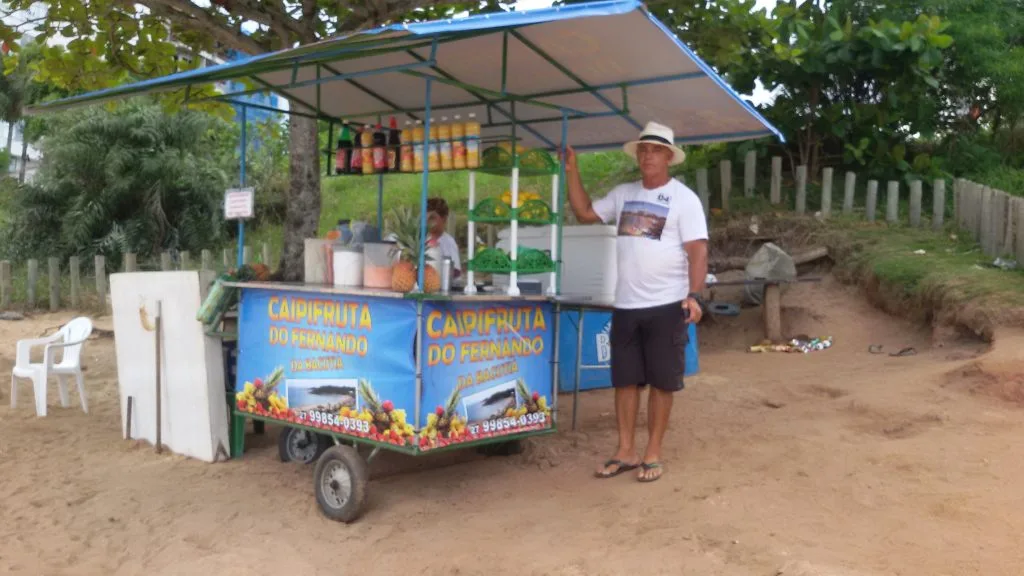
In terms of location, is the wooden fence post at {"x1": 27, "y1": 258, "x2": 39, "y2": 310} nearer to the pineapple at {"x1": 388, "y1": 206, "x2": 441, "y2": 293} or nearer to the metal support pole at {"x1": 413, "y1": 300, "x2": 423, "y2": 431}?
the pineapple at {"x1": 388, "y1": 206, "x2": 441, "y2": 293}

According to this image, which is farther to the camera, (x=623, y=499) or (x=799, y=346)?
(x=799, y=346)

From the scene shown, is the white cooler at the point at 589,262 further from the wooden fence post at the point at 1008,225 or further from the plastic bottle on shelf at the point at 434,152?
the wooden fence post at the point at 1008,225

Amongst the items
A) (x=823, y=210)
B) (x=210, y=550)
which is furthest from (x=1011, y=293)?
(x=210, y=550)

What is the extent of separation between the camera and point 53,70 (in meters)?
8.04

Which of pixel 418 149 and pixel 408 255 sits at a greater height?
pixel 418 149

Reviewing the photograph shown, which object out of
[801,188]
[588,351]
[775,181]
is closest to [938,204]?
[801,188]

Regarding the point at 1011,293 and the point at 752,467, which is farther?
the point at 1011,293

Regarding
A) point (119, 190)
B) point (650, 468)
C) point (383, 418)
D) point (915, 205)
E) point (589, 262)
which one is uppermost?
point (119, 190)

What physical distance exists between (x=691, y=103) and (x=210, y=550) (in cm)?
375

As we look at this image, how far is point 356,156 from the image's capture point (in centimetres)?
600

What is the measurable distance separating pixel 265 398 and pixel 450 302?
4.73 ft

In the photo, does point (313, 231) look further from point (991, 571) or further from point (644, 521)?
point (991, 571)

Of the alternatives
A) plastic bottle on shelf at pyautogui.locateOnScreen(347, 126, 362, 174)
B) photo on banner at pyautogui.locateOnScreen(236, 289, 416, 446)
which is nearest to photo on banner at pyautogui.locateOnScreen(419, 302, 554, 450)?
photo on banner at pyautogui.locateOnScreen(236, 289, 416, 446)

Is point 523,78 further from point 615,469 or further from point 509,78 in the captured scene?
point 615,469
